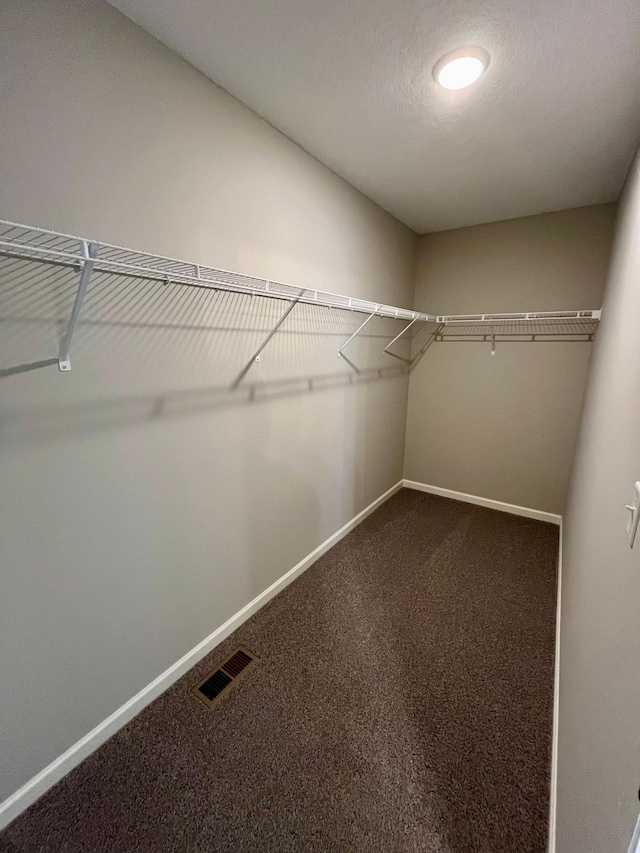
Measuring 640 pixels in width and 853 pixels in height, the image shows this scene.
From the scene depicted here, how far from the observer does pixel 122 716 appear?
1.39 m

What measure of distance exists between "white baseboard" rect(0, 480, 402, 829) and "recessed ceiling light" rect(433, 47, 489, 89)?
8.18 ft

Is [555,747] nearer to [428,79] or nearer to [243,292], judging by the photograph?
[243,292]

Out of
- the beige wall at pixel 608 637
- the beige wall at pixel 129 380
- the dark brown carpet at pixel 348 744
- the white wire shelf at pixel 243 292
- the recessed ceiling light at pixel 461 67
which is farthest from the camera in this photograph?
the recessed ceiling light at pixel 461 67

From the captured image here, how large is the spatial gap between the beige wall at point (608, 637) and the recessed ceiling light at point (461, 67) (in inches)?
31.7

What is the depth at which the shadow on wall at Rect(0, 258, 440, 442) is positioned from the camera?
1.01 meters

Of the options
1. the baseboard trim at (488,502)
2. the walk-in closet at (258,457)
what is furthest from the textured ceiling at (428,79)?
the baseboard trim at (488,502)

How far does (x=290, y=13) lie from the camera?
3.53 feet

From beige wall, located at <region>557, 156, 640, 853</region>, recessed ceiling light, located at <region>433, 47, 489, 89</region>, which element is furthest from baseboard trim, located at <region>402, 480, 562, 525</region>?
recessed ceiling light, located at <region>433, 47, 489, 89</region>

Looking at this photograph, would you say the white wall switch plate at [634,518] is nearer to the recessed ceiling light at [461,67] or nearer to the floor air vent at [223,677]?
the recessed ceiling light at [461,67]

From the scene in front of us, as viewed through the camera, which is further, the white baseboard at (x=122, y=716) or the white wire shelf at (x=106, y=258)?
the white baseboard at (x=122, y=716)

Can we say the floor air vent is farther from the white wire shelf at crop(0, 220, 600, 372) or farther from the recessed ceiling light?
the recessed ceiling light

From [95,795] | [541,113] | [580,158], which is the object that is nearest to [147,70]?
[541,113]

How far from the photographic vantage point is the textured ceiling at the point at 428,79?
42.1 inches

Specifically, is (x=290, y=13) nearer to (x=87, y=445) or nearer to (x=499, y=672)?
(x=87, y=445)
